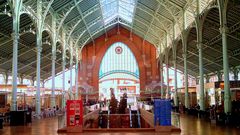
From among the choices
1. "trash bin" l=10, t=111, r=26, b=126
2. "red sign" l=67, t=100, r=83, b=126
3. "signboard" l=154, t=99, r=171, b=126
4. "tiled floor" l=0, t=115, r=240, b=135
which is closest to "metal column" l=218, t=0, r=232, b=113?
"tiled floor" l=0, t=115, r=240, b=135

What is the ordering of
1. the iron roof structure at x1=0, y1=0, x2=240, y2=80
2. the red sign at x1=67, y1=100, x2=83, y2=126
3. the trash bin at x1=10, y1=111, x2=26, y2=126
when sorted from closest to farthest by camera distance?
the red sign at x1=67, y1=100, x2=83, y2=126, the trash bin at x1=10, y1=111, x2=26, y2=126, the iron roof structure at x1=0, y1=0, x2=240, y2=80

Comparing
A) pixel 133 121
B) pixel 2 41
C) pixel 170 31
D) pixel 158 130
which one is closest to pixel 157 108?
pixel 158 130

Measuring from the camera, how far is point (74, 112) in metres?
17.7

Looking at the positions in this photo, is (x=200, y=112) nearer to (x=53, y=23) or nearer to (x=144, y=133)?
(x=144, y=133)

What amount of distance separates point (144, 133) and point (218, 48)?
31.1 meters

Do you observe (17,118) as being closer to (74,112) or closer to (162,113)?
(74,112)

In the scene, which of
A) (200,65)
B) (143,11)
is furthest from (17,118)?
(143,11)

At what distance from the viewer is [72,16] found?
44094 mm

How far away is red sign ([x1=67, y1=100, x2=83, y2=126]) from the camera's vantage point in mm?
17516

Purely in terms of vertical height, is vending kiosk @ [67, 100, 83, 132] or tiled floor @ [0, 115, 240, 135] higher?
vending kiosk @ [67, 100, 83, 132]

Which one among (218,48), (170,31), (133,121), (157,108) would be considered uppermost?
(170,31)

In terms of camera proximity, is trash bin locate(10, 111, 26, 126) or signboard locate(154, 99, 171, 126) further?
trash bin locate(10, 111, 26, 126)

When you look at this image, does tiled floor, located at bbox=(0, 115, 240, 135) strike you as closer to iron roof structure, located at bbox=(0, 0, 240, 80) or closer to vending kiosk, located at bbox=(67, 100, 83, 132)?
vending kiosk, located at bbox=(67, 100, 83, 132)

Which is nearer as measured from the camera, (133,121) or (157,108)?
(157,108)
